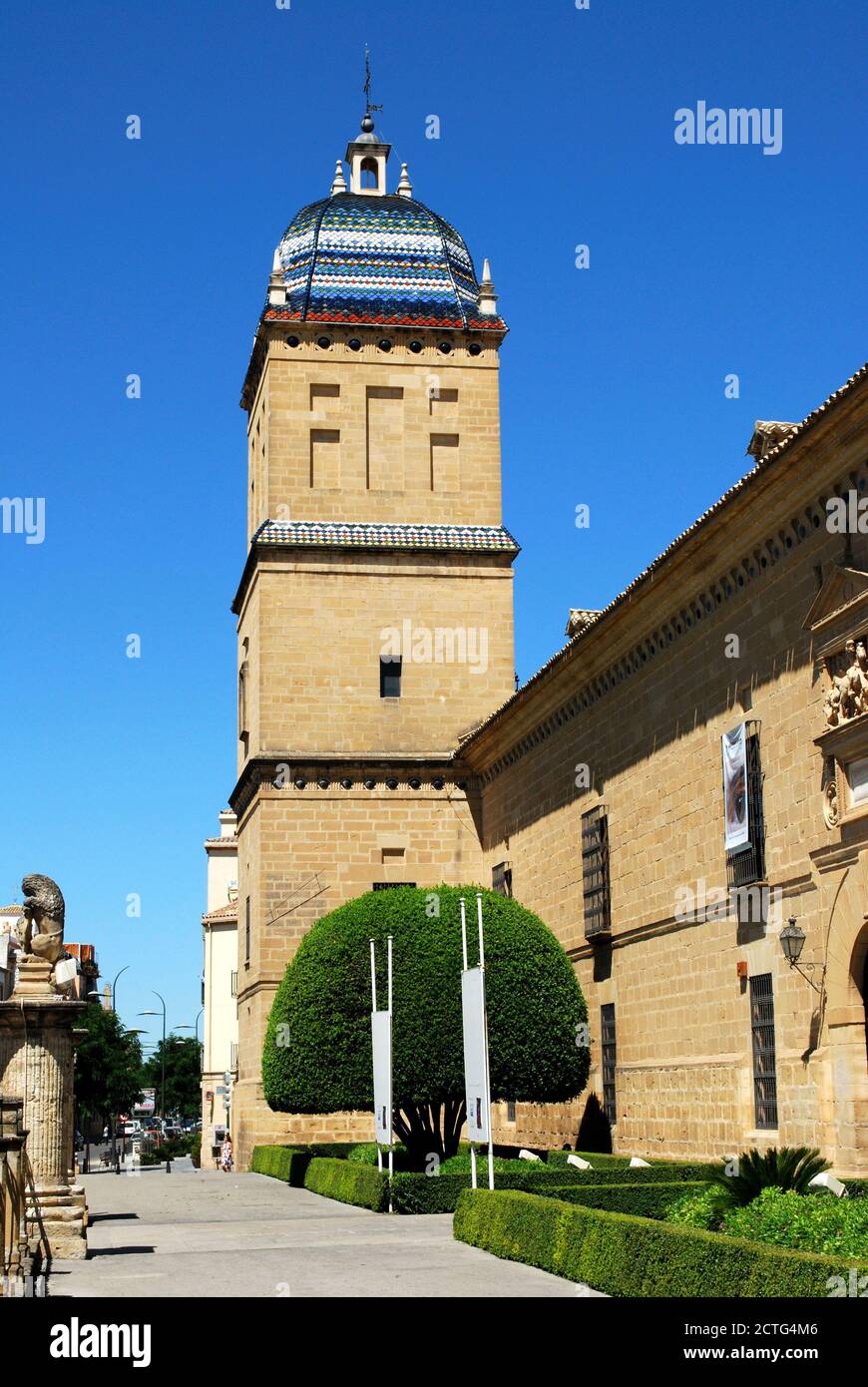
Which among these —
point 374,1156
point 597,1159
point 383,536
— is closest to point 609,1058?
point 597,1159

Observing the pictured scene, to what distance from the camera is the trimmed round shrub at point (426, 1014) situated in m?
27.5

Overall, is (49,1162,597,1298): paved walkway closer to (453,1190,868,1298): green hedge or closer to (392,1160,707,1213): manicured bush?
(453,1190,868,1298): green hedge

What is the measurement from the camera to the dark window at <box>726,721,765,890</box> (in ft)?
70.6

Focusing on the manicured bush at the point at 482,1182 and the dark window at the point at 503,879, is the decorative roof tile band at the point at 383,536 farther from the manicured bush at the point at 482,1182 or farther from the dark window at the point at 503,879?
the manicured bush at the point at 482,1182

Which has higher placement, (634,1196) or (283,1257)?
(634,1196)

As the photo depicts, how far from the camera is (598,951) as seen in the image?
29047mm

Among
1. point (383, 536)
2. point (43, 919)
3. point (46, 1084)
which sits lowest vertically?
point (46, 1084)

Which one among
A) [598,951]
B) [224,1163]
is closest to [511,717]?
[598,951]

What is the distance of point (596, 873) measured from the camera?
29.0 meters

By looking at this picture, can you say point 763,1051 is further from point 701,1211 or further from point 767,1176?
point 701,1211

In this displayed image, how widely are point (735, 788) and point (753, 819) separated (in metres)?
0.58

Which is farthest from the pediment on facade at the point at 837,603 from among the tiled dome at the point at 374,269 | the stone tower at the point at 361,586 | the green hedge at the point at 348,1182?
the tiled dome at the point at 374,269
